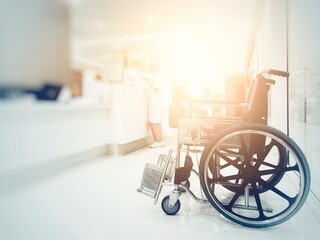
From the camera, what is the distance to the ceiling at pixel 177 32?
98 cm

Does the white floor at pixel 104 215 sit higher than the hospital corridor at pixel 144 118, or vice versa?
the hospital corridor at pixel 144 118

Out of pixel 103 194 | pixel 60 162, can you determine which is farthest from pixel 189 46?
pixel 103 194

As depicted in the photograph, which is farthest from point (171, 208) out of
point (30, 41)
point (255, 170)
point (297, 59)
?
point (297, 59)

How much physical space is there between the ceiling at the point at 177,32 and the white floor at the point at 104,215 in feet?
1.45

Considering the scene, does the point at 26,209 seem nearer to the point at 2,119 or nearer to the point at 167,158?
the point at 2,119

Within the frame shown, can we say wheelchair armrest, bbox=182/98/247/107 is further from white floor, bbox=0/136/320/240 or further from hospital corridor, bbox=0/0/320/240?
white floor, bbox=0/136/320/240

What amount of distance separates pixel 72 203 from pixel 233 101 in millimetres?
963

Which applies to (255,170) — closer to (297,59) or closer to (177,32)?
(177,32)

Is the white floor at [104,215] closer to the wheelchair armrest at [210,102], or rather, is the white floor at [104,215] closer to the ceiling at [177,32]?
the wheelchair armrest at [210,102]

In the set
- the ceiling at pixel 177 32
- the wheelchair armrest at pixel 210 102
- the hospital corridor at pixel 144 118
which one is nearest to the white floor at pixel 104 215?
the hospital corridor at pixel 144 118

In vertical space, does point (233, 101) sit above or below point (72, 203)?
above

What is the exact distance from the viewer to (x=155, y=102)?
1178 mm

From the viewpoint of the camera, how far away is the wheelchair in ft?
3.37

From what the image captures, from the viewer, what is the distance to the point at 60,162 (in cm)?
104
